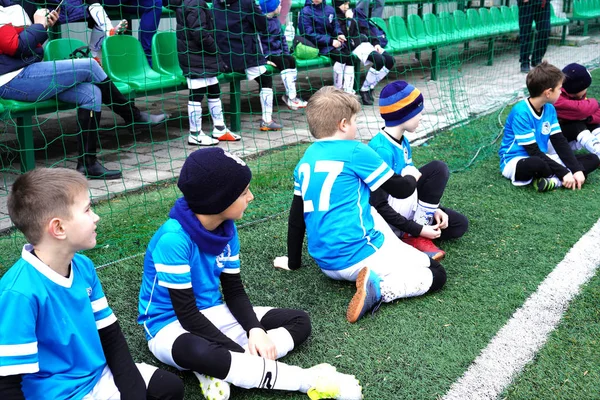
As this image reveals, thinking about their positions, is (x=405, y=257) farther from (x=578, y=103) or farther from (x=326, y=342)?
(x=578, y=103)

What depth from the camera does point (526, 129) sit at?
435 centimetres

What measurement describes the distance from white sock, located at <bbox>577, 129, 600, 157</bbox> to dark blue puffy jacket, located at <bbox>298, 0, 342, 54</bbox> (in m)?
3.41

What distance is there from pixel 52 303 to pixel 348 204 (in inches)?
55.4

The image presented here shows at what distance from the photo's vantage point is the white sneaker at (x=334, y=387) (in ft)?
6.83

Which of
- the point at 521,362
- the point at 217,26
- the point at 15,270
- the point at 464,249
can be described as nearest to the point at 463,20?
the point at 217,26

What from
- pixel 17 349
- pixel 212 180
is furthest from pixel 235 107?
pixel 17 349

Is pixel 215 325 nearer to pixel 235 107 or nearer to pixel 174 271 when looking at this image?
pixel 174 271

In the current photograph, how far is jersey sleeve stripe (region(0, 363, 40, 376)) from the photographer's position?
1.64 m

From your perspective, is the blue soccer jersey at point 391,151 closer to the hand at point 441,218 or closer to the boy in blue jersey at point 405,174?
the boy in blue jersey at point 405,174

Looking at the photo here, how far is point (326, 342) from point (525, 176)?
2450 millimetres

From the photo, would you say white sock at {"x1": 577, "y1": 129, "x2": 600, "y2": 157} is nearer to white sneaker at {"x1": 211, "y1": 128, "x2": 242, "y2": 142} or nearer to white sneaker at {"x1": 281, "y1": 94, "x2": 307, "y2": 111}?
white sneaker at {"x1": 211, "y1": 128, "x2": 242, "y2": 142}

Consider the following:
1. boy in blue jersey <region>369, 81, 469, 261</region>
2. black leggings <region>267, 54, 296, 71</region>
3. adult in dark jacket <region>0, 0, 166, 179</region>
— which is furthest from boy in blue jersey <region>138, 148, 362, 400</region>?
black leggings <region>267, 54, 296, 71</region>

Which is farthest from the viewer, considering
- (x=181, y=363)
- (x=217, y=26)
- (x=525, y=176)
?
(x=217, y=26)

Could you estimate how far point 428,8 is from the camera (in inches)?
462
